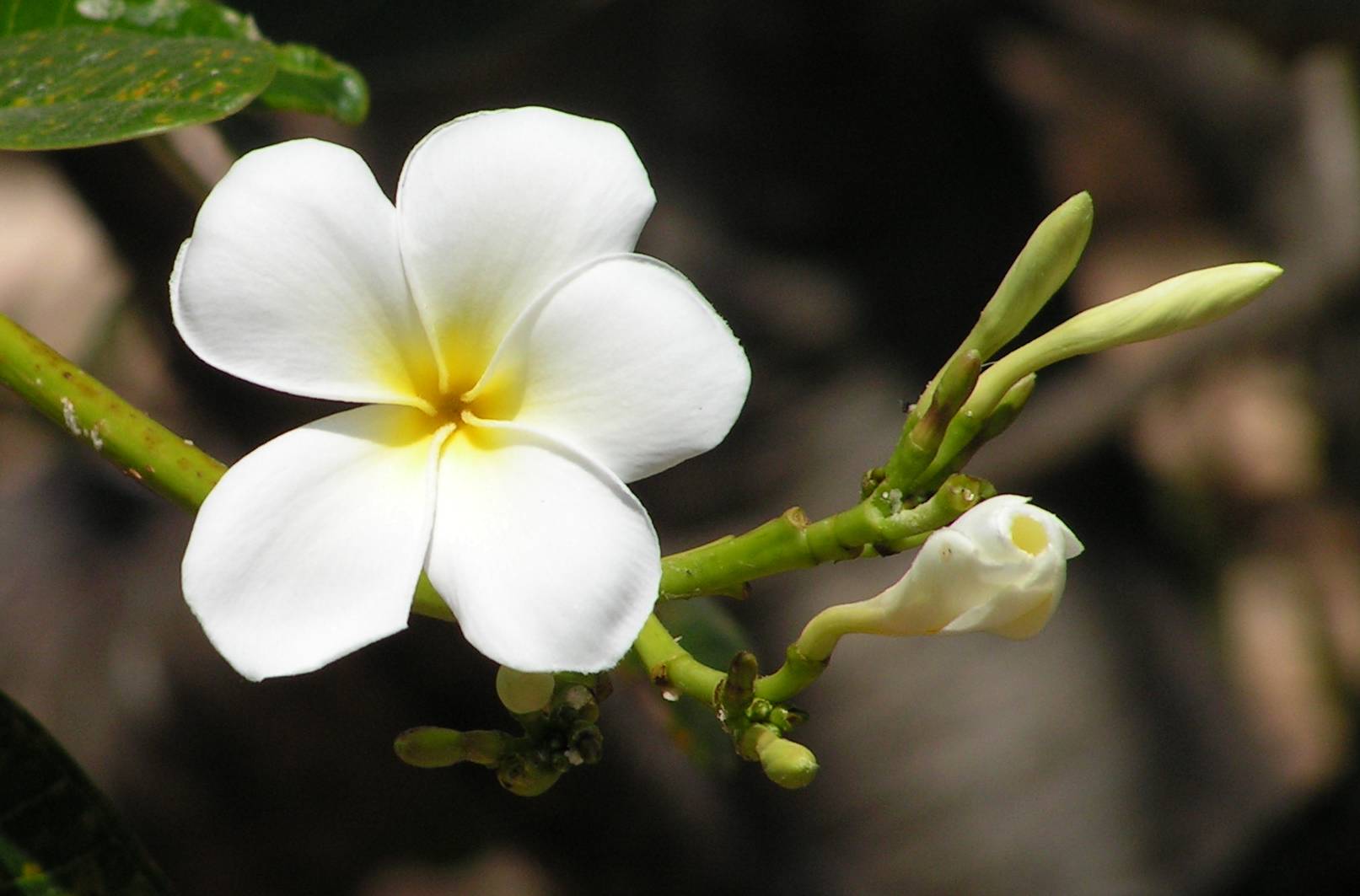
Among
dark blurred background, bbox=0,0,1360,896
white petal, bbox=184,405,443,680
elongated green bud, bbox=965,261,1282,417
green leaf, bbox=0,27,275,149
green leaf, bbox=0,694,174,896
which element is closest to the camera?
white petal, bbox=184,405,443,680

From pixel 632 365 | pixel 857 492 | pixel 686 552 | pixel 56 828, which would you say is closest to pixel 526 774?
pixel 686 552

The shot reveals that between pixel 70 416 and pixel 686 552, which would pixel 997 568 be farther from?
pixel 70 416

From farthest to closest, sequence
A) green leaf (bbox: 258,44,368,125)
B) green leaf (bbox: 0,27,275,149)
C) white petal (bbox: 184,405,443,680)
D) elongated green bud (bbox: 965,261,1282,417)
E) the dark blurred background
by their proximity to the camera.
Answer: the dark blurred background → green leaf (bbox: 258,44,368,125) → green leaf (bbox: 0,27,275,149) → elongated green bud (bbox: 965,261,1282,417) → white petal (bbox: 184,405,443,680)

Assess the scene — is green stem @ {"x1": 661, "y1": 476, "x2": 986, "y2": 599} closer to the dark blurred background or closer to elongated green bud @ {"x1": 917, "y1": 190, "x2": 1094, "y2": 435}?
elongated green bud @ {"x1": 917, "y1": 190, "x2": 1094, "y2": 435}

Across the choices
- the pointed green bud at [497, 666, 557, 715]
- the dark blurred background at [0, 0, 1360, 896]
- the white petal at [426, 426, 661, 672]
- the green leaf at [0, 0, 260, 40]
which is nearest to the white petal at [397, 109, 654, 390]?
the white petal at [426, 426, 661, 672]

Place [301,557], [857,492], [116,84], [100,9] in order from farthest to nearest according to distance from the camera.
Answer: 1. [857,492]
2. [100,9]
3. [116,84]
4. [301,557]

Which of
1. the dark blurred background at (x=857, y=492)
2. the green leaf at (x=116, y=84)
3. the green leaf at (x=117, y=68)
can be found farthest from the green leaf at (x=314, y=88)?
the dark blurred background at (x=857, y=492)
